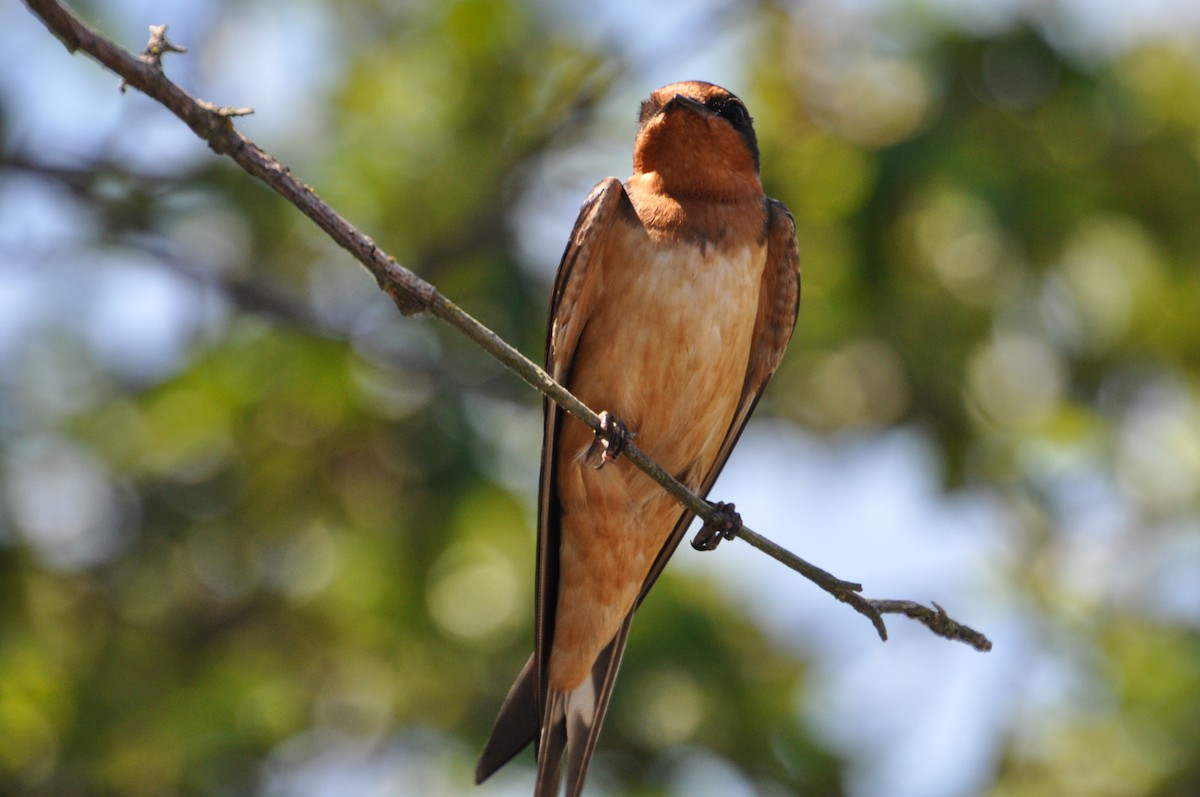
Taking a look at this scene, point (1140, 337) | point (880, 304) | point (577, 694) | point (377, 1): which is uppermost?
point (377, 1)

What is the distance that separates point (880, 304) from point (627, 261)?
358 centimetres

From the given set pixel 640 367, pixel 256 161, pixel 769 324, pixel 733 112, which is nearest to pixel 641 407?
pixel 640 367

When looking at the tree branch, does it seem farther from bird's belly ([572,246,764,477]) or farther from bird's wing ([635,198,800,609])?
bird's wing ([635,198,800,609])

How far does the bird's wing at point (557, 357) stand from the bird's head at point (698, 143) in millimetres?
308

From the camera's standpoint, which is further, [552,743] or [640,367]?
[552,743]

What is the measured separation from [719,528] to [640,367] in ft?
2.03

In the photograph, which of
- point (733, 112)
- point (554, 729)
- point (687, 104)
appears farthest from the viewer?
point (733, 112)

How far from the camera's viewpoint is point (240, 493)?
7.97 metres

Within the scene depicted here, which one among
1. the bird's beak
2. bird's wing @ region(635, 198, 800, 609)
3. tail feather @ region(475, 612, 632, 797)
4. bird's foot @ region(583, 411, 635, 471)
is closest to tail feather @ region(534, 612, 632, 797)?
tail feather @ region(475, 612, 632, 797)

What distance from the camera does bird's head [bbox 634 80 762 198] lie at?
197 inches

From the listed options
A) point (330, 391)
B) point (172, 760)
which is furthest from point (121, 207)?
point (172, 760)

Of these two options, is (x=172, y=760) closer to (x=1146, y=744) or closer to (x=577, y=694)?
(x=577, y=694)

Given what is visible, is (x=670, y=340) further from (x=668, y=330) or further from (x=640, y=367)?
(x=640, y=367)

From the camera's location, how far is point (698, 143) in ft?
16.6
